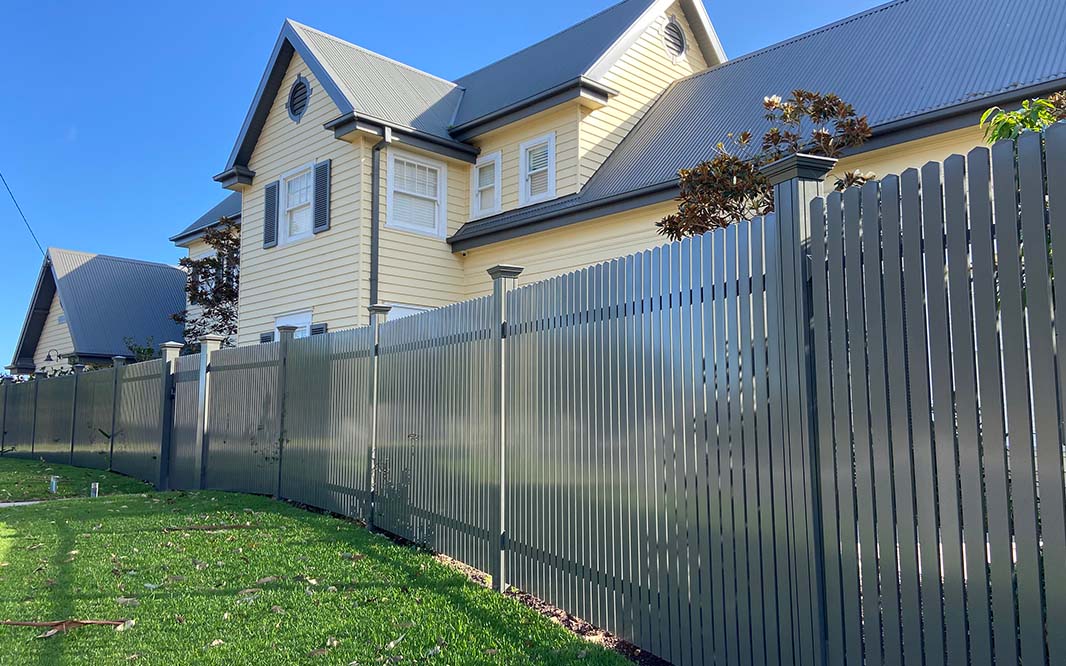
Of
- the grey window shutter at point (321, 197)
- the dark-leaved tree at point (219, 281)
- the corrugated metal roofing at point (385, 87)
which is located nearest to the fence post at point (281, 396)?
the grey window shutter at point (321, 197)

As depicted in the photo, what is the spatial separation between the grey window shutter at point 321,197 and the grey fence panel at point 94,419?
5132mm

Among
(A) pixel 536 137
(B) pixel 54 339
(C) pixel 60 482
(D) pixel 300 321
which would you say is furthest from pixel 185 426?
(B) pixel 54 339

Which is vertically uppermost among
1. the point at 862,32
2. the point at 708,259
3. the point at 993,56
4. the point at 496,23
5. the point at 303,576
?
the point at 496,23

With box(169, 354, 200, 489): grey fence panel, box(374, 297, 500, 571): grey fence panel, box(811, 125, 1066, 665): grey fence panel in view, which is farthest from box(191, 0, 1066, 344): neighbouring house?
box(811, 125, 1066, 665): grey fence panel

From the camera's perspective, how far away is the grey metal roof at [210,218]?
2200 cm

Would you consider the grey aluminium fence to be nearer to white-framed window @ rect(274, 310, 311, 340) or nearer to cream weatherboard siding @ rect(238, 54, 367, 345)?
cream weatherboard siding @ rect(238, 54, 367, 345)

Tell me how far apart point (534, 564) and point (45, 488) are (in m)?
11.1

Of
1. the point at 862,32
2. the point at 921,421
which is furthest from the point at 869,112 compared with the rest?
the point at 921,421

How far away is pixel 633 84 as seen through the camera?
14.4 m

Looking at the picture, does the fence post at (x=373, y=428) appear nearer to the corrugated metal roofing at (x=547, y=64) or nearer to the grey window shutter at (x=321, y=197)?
the grey window shutter at (x=321, y=197)

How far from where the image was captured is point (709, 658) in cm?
380

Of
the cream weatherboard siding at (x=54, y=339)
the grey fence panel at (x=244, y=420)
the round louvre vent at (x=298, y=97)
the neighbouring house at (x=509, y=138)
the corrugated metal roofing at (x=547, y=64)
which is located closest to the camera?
the grey fence panel at (x=244, y=420)

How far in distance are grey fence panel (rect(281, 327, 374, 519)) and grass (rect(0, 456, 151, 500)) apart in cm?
462

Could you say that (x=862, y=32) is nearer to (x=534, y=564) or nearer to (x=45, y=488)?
(x=534, y=564)
